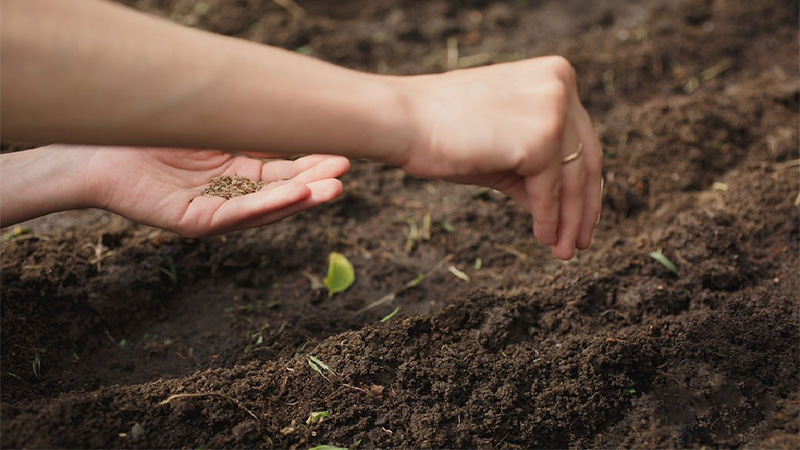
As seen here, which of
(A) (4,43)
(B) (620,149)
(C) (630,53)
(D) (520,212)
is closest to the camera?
(A) (4,43)

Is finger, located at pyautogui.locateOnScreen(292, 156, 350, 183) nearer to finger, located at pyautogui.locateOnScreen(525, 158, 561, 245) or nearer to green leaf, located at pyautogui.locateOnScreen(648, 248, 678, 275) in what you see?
finger, located at pyautogui.locateOnScreen(525, 158, 561, 245)

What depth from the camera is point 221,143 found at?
144 centimetres

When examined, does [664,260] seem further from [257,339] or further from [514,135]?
[257,339]

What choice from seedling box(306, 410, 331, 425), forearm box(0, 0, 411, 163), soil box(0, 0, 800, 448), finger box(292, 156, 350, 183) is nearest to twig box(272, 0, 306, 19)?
soil box(0, 0, 800, 448)

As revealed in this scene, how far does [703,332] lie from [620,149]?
3.54 feet

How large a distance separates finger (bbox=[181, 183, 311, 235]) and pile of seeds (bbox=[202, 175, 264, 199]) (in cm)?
7

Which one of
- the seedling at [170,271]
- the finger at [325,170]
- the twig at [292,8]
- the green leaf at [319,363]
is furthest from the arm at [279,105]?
the twig at [292,8]

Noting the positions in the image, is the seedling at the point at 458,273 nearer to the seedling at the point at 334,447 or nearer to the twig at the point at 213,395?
the seedling at the point at 334,447

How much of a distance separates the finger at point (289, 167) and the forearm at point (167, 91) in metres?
0.50

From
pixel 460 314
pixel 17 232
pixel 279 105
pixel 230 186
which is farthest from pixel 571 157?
pixel 17 232

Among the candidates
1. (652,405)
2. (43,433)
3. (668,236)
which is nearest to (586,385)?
(652,405)

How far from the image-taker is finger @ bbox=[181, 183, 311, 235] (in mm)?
1765

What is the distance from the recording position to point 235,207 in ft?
5.94

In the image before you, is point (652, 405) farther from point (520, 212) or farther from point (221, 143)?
point (221, 143)
